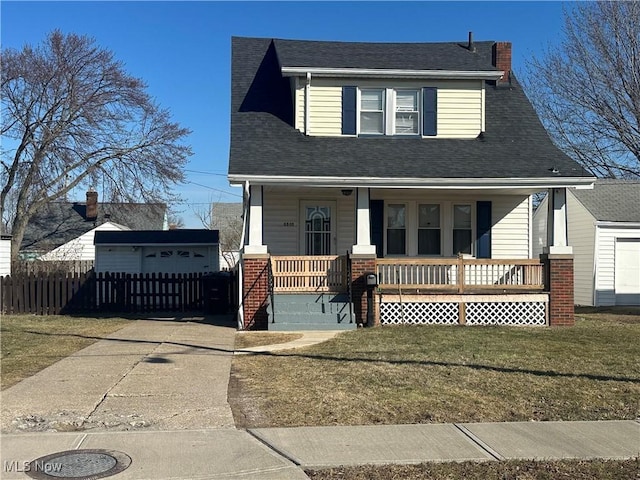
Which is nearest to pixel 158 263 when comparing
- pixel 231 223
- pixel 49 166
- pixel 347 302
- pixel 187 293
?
pixel 49 166

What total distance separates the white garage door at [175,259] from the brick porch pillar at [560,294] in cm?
1678

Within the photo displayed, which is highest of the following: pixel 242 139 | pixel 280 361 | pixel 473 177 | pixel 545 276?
pixel 242 139

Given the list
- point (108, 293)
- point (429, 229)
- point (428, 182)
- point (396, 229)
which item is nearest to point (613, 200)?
point (429, 229)

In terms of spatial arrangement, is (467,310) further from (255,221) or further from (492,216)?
(255,221)

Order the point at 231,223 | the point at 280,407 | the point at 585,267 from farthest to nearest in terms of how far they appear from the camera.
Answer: the point at 231,223
the point at 585,267
the point at 280,407

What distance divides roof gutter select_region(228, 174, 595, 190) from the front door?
8.35 feet

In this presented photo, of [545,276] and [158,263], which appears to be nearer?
[545,276]

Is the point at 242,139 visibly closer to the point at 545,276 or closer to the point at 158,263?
the point at 545,276

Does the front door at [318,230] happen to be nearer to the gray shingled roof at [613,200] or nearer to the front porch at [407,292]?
the front porch at [407,292]

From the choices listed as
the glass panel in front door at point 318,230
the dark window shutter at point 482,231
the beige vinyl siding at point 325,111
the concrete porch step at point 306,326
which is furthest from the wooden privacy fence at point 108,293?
the dark window shutter at point 482,231

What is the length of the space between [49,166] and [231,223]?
26403mm

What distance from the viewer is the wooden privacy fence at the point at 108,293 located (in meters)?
17.8

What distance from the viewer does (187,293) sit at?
1895 centimetres
